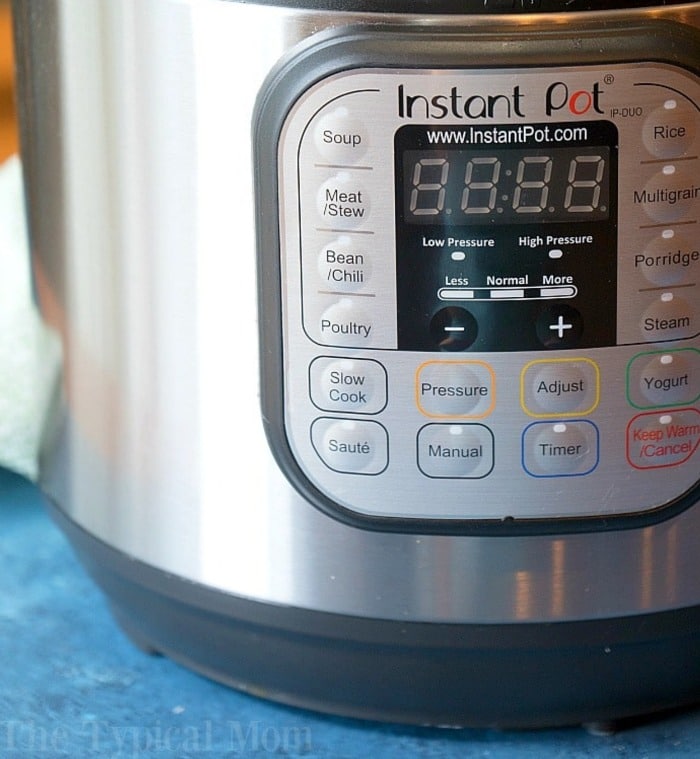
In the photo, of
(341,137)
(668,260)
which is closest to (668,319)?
(668,260)

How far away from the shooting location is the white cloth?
2.19ft

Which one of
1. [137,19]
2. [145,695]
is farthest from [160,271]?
[145,695]

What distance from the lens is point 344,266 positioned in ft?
1.49

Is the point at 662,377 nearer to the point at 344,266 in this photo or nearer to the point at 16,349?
the point at 344,266

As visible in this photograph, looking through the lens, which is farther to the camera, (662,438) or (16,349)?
(16,349)

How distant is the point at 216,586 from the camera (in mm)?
511

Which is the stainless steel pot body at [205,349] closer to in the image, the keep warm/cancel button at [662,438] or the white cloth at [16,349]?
the keep warm/cancel button at [662,438]

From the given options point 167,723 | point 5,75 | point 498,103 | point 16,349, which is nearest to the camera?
point 498,103

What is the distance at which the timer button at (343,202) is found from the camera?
1.46ft

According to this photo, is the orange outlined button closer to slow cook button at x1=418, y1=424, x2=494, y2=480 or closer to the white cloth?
slow cook button at x1=418, y1=424, x2=494, y2=480

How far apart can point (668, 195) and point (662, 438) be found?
0.09 meters

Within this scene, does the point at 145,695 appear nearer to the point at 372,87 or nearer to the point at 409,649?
the point at 409,649

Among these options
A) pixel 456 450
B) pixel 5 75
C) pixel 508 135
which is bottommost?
pixel 456 450

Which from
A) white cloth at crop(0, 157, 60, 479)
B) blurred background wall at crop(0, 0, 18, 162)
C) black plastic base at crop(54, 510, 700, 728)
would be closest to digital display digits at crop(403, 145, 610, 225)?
black plastic base at crop(54, 510, 700, 728)
